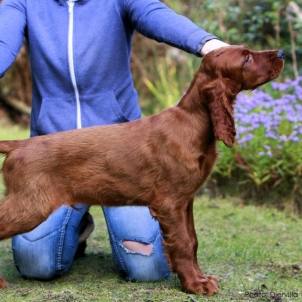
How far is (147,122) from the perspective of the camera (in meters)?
3.74

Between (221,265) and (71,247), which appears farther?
(221,265)

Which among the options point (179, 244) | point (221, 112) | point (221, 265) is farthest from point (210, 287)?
point (221, 112)

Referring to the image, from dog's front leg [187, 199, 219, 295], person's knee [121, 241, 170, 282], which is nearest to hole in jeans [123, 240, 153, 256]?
person's knee [121, 241, 170, 282]

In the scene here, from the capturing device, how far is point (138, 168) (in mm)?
3693

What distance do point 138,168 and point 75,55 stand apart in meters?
1.06

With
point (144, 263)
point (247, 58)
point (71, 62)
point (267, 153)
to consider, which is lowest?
point (144, 263)

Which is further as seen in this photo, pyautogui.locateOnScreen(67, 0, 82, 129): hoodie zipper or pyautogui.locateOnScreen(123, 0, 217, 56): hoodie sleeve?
pyautogui.locateOnScreen(67, 0, 82, 129): hoodie zipper

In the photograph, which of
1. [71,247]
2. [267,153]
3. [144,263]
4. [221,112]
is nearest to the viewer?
[221,112]

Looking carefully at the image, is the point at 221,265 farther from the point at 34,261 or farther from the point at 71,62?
the point at 71,62

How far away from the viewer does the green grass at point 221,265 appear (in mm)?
3793

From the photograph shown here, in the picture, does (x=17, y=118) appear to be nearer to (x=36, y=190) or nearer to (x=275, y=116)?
(x=275, y=116)

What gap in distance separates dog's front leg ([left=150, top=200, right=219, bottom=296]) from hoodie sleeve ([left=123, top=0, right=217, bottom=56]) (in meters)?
0.92

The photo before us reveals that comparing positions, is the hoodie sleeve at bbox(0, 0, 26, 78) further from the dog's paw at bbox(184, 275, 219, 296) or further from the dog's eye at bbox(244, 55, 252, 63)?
the dog's paw at bbox(184, 275, 219, 296)

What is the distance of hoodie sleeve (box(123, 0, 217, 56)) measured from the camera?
12.3ft
